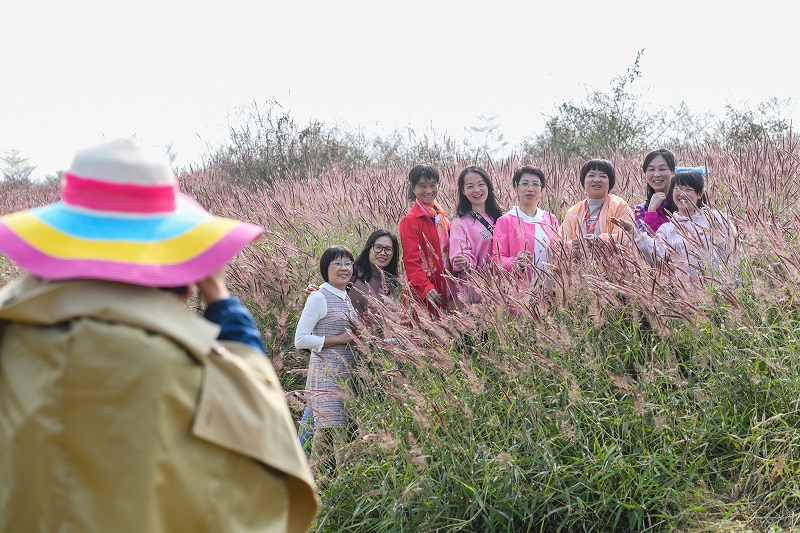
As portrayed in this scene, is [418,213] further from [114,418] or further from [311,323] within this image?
[114,418]

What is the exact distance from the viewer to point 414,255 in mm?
5945

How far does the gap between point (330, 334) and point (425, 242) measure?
1135 millimetres

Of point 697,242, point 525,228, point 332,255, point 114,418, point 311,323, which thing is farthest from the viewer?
point 525,228

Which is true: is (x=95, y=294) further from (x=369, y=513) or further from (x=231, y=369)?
(x=369, y=513)

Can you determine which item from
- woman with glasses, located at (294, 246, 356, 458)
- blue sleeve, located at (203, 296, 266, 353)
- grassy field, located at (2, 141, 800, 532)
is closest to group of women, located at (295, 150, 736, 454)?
woman with glasses, located at (294, 246, 356, 458)

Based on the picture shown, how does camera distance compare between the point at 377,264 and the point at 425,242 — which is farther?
the point at 425,242

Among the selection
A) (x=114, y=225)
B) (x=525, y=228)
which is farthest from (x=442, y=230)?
(x=114, y=225)

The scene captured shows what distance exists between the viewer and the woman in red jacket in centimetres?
582

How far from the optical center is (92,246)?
6.16ft

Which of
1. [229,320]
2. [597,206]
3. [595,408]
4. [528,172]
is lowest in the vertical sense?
[595,408]

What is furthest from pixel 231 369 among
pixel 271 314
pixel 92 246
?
pixel 271 314

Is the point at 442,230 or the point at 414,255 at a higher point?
the point at 442,230

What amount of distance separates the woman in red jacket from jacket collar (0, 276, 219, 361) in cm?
380

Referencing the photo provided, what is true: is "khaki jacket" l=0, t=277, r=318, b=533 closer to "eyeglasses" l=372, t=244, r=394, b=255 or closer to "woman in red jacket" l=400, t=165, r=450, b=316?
"woman in red jacket" l=400, t=165, r=450, b=316
